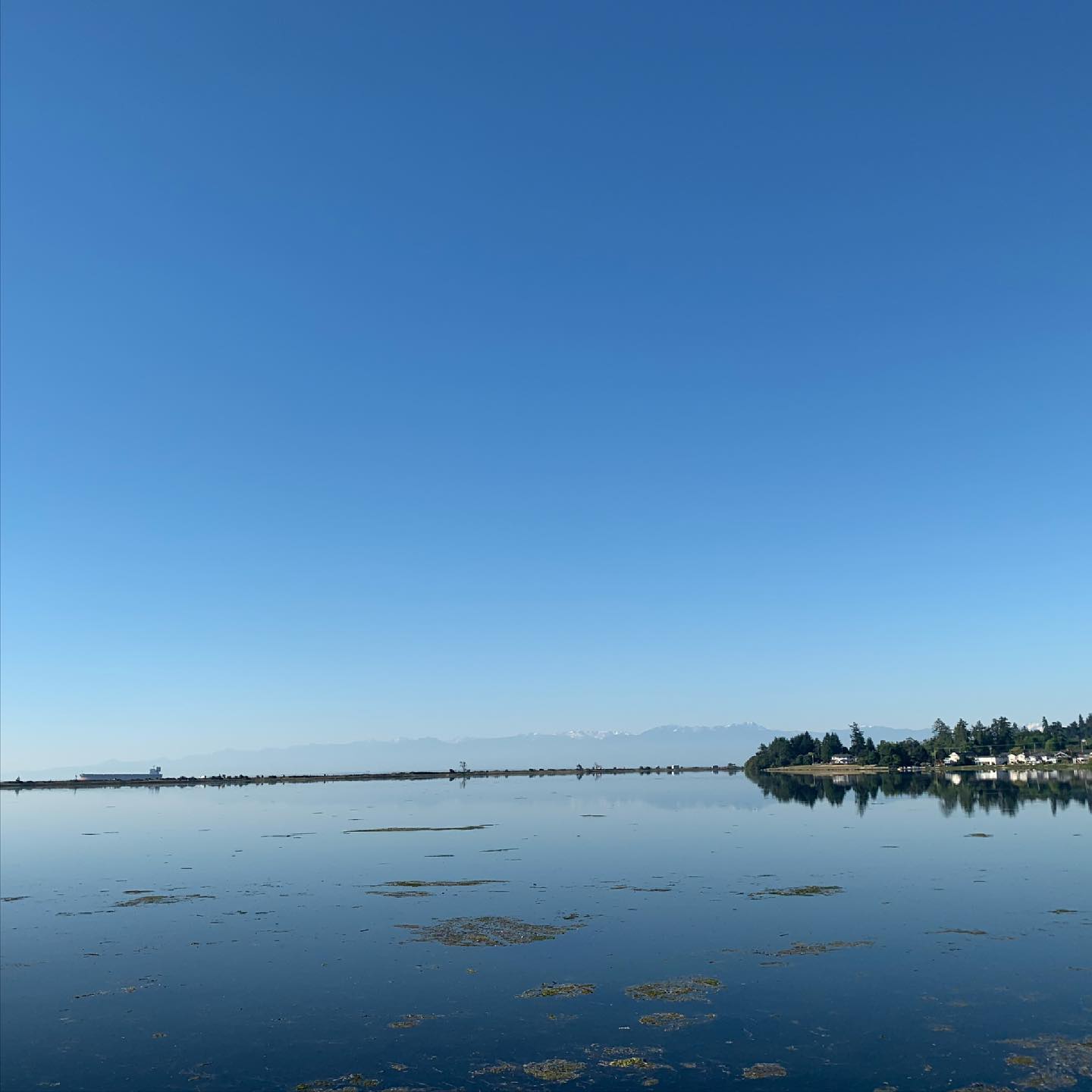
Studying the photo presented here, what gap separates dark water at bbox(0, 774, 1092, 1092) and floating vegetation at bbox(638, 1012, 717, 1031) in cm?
10

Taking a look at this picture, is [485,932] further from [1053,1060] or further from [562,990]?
[1053,1060]

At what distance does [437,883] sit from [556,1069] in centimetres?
3858

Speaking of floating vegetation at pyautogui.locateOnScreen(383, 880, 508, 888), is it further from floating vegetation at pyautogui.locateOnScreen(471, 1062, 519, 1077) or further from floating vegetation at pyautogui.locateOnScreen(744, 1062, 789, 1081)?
floating vegetation at pyautogui.locateOnScreen(744, 1062, 789, 1081)

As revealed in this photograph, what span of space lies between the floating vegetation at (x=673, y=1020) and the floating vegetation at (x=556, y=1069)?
425cm

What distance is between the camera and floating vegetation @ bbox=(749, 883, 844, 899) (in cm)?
5219

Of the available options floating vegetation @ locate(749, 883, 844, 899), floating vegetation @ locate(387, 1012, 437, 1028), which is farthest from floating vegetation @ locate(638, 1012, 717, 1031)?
floating vegetation @ locate(749, 883, 844, 899)

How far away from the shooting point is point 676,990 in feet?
108

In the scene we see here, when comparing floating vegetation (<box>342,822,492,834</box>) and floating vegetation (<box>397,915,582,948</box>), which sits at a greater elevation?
floating vegetation (<box>397,915,582,948</box>)

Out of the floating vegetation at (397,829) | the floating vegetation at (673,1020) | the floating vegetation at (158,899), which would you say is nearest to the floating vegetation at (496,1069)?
the floating vegetation at (673,1020)

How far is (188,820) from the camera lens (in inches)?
5217

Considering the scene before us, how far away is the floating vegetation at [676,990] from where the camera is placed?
3184 centimetres

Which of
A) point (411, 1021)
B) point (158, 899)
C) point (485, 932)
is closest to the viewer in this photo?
point (411, 1021)

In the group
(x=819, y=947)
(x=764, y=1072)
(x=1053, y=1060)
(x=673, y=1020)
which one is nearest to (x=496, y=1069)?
(x=673, y=1020)

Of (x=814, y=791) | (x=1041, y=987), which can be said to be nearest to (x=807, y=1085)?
(x=1041, y=987)
